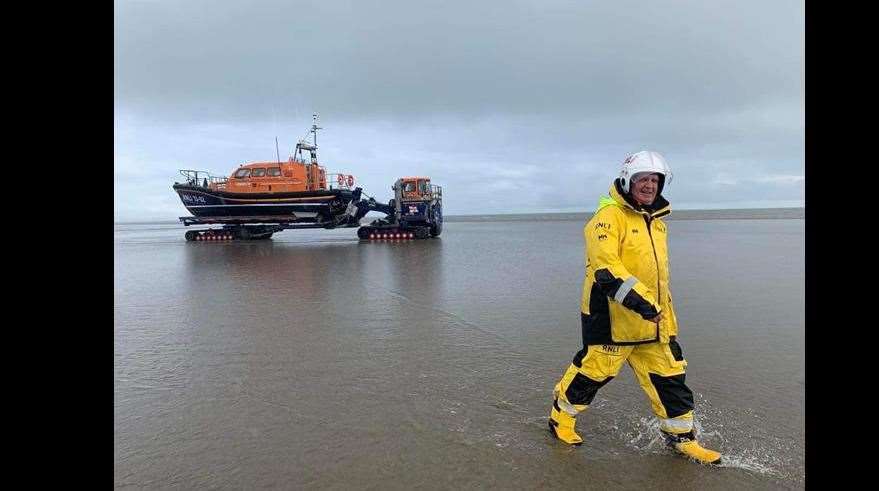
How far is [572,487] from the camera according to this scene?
105 inches

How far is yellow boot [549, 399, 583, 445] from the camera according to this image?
10.4ft

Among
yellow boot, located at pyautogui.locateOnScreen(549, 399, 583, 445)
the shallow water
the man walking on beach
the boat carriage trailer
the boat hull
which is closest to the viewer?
the shallow water

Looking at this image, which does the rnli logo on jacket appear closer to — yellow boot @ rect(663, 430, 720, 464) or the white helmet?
yellow boot @ rect(663, 430, 720, 464)

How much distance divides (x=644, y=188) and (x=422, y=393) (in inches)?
91.9

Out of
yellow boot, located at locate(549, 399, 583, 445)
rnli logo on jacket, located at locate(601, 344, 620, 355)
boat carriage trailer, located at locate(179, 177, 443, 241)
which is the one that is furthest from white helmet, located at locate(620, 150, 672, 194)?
boat carriage trailer, located at locate(179, 177, 443, 241)

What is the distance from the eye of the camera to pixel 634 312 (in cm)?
291

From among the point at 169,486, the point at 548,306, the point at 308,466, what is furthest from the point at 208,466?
the point at 548,306

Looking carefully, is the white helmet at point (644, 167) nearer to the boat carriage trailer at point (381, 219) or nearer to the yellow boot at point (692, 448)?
the yellow boot at point (692, 448)

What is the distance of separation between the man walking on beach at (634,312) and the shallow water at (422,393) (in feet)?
1.11

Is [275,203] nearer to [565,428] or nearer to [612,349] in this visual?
[565,428]
